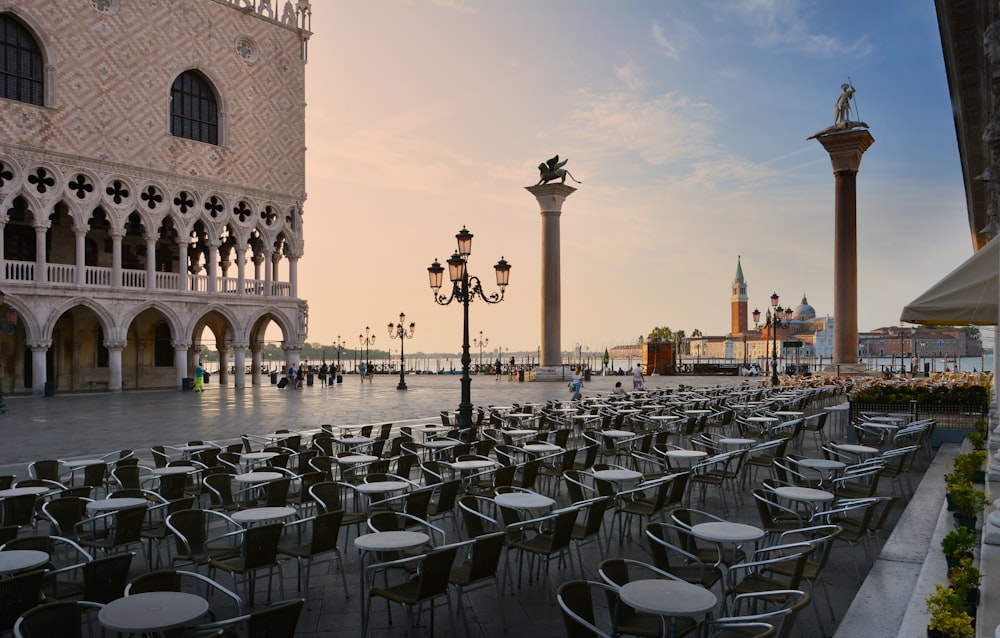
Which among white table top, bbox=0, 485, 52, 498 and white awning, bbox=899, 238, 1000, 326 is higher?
white awning, bbox=899, 238, 1000, 326

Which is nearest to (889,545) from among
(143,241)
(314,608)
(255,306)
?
(314,608)

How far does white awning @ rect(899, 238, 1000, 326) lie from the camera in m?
7.70

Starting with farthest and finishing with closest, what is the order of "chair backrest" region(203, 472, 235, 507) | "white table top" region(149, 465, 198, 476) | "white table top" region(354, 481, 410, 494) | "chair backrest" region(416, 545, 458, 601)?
"white table top" region(149, 465, 198, 476) → "chair backrest" region(203, 472, 235, 507) → "white table top" region(354, 481, 410, 494) → "chair backrest" region(416, 545, 458, 601)

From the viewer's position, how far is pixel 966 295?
7.94 meters

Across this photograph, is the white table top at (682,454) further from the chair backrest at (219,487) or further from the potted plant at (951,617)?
the chair backrest at (219,487)

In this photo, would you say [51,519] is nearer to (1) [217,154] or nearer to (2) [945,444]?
(2) [945,444]

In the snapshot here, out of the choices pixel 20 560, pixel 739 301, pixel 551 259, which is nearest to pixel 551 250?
pixel 551 259

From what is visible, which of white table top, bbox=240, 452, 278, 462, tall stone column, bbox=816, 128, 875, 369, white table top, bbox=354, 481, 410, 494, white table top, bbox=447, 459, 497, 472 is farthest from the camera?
tall stone column, bbox=816, 128, 875, 369

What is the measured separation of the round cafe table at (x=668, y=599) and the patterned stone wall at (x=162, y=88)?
30.4m

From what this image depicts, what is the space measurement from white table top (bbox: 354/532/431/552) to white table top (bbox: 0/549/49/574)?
1999mm

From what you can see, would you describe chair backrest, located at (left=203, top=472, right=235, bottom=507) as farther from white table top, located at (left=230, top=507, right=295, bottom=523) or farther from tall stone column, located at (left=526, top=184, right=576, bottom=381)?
tall stone column, located at (left=526, top=184, right=576, bottom=381)

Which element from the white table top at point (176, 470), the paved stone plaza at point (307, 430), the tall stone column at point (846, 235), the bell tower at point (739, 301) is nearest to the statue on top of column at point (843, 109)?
the tall stone column at point (846, 235)

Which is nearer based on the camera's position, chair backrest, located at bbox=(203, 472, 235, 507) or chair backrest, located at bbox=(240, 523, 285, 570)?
chair backrest, located at bbox=(240, 523, 285, 570)

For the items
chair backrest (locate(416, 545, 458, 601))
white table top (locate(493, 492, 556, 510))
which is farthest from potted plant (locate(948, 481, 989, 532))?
chair backrest (locate(416, 545, 458, 601))
